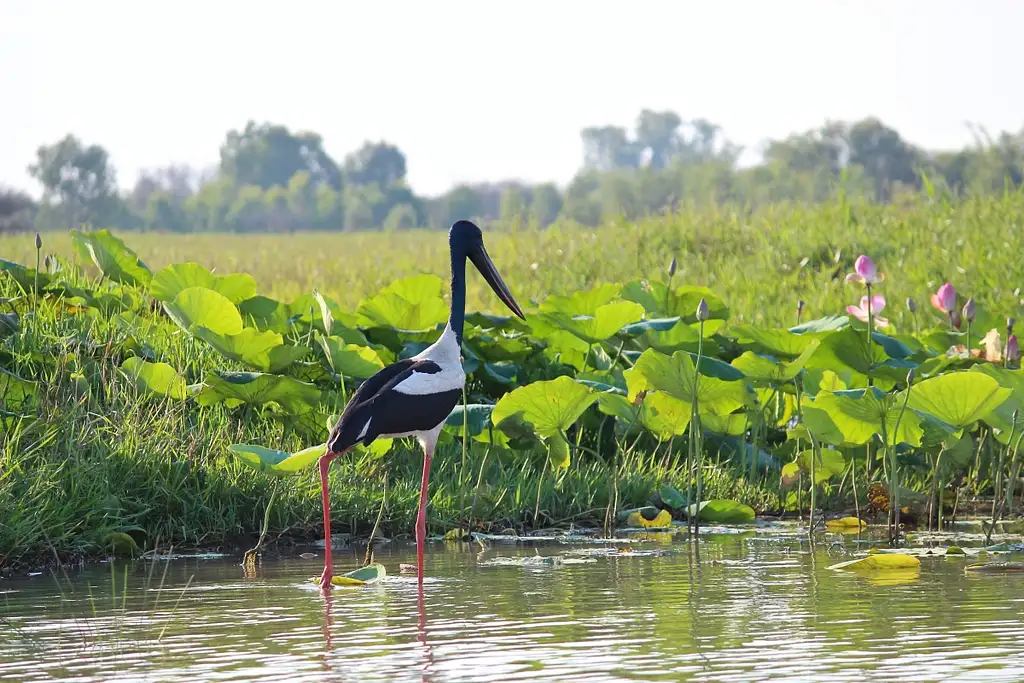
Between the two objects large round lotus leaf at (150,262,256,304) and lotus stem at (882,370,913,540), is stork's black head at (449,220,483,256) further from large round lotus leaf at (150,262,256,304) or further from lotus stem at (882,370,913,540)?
large round lotus leaf at (150,262,256,304)

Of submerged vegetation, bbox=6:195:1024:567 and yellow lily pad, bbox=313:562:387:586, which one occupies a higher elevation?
submerged vegetation, bbox=6:195:1024:567

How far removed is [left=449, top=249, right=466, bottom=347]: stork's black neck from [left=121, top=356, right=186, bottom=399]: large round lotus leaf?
1585mm

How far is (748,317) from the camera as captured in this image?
523 inches

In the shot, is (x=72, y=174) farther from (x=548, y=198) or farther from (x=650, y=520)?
(x=650, y=520)

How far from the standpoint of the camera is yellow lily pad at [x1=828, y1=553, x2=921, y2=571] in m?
5.44

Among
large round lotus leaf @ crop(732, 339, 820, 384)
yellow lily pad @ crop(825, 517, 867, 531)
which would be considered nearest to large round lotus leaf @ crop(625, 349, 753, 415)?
large round lotus leaf @ crop(732, 339, 820, 384)

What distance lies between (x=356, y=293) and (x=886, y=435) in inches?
418

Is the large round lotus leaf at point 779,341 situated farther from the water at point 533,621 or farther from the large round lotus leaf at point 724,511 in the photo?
the water at point 533,621

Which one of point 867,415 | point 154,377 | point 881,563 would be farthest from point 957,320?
point 154,377

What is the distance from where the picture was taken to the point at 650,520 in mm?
6988

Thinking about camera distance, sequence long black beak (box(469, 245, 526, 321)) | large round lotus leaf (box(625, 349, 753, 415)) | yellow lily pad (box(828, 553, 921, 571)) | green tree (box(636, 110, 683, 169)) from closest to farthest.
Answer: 1. yellow lily pad (box(828, 553, 921, 571))
2. long black beak (box(469, 245, 526, 321))
3. large round lotus leaf (box(625, 349, 753, 415))
4. green tree (box(636, 110, 683, 169))

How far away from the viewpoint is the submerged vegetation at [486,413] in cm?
630

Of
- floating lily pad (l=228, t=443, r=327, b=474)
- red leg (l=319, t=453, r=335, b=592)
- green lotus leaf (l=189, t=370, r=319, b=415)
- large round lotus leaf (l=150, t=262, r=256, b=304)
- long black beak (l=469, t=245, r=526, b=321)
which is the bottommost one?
red leg (l=319, t=453, r=335, b=592)

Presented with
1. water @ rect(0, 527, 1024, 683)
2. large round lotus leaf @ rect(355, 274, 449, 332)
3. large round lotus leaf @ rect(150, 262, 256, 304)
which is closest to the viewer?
water @ rect(0, 527, 1024, 683)
